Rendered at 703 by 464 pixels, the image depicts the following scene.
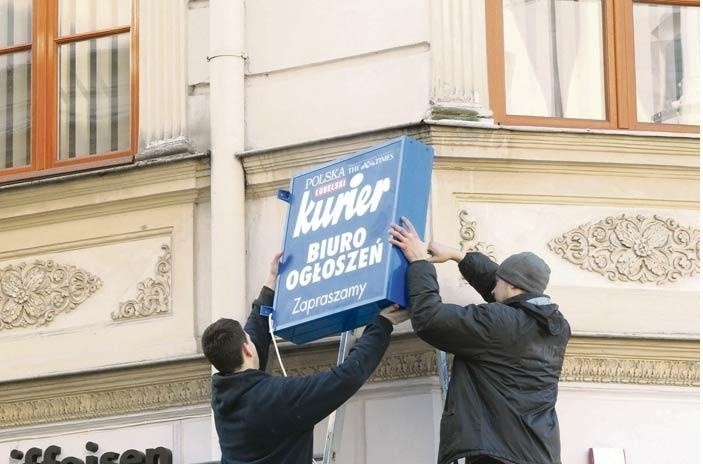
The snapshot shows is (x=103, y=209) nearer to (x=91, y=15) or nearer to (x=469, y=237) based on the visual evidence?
(x=91, y=15)

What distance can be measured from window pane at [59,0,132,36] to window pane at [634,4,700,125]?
8.79 feet

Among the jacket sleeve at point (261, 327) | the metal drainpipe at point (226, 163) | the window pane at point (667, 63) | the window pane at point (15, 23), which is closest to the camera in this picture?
the jacket sleeve at point (261, 327)

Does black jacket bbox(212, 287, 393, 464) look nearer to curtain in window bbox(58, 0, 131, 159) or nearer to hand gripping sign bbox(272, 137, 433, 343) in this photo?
hand gripping sign bbox(272, 137, 433, 343)

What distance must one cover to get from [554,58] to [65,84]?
2627mm

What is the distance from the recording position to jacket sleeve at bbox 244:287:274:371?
8.92 m

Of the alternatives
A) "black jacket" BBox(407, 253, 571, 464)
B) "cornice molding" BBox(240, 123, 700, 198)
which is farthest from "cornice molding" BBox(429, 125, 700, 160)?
"black jacket" BBox(407, 253, 571, 464)

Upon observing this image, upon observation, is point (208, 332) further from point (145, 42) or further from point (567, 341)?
point (145, 42)

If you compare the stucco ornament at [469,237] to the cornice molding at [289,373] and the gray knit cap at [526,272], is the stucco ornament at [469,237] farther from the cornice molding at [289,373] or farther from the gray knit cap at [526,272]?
the gray knit cap at [526,272]

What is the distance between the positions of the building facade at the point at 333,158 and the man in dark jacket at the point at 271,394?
3.32 ft

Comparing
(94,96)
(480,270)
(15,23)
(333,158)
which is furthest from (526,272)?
(15,23)

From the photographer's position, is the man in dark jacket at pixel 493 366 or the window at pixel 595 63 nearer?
the man in dark jacket at pixel 493 366

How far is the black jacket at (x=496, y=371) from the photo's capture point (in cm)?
830

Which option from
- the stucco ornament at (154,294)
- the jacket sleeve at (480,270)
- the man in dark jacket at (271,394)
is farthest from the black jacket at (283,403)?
the stucco ornament at (154,294)

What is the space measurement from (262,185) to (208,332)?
1593 millimetres
